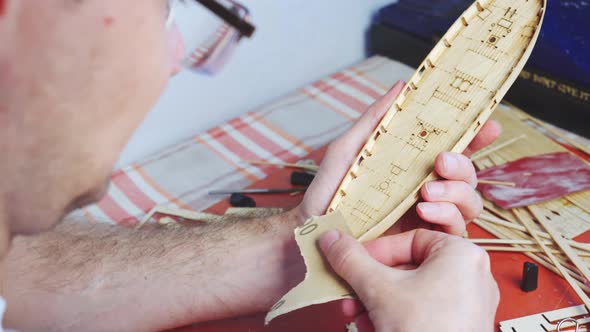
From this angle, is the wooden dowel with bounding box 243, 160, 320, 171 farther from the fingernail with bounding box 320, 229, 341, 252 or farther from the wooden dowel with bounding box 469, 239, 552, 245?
the fingernail with bounding box 320, 229, 341, 252

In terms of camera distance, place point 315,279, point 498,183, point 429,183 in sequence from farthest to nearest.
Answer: point 498,183
point 429,183
point 315,279

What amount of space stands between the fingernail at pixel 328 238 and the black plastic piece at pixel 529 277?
0.42 meters

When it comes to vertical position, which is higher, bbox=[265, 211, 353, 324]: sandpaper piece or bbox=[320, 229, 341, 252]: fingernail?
bbox=[320, 229, 341, 252]: fingernail

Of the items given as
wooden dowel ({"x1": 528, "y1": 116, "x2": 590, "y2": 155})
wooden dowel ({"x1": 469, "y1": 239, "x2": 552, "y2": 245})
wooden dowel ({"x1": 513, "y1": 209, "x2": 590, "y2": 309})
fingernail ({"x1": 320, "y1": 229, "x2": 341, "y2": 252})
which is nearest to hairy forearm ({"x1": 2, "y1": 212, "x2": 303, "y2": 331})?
fingernail ({"x1": 320, "y1": 229, "x2": 341, "y2": 252})

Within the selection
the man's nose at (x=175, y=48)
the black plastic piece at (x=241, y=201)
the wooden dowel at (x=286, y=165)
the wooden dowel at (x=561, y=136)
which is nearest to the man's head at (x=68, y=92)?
the man's nose at (x=175, y=48)

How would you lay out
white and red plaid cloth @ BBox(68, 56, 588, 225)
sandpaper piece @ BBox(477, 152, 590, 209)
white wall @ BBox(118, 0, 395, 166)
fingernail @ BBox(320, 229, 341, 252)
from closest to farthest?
fingernail @ BBox(320, 229, 341, 252) → sandpaper piece @ BBox(477, 152, 590, 209) → white and red plaid cloth @ BBox(68, 56, 588, 225) → white wall @ BBox(118, 0, 395, 166)

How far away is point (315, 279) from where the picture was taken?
788 mm

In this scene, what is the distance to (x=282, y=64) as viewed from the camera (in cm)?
178

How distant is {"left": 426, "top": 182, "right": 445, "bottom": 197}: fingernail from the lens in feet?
2.93

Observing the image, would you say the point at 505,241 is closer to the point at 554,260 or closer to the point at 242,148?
the point at 554,260

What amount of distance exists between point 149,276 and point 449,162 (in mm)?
623

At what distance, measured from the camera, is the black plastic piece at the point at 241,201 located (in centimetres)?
130

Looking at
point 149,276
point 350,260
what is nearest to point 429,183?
point 350,260

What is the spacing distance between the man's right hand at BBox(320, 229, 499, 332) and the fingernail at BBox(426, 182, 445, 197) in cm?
12
